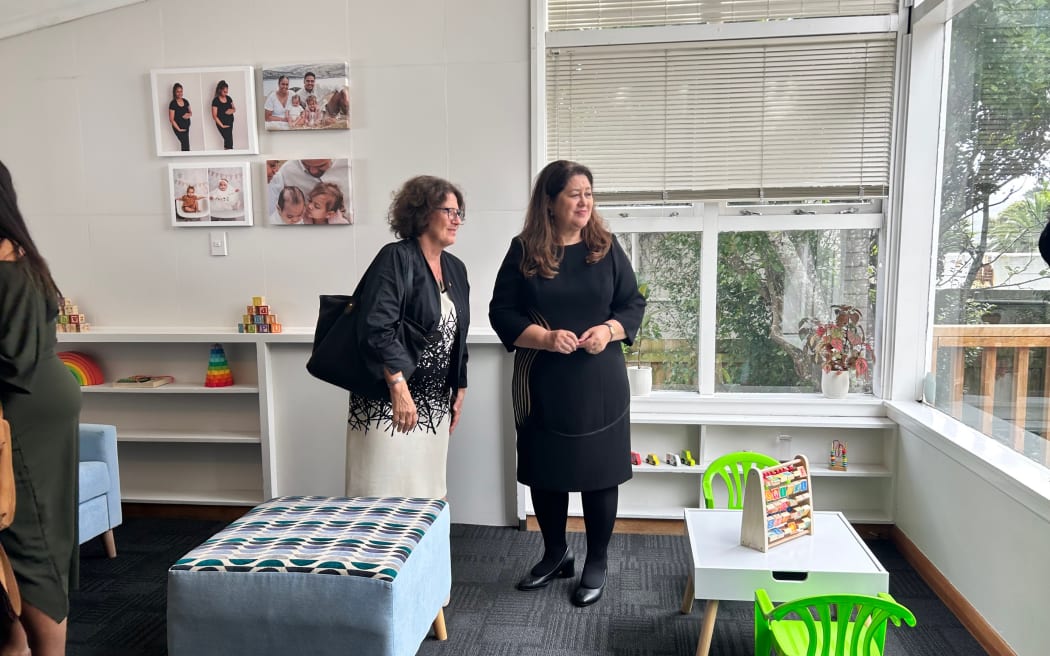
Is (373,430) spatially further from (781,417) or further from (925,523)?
(925,523)

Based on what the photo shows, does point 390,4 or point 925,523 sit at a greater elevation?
point 390,4

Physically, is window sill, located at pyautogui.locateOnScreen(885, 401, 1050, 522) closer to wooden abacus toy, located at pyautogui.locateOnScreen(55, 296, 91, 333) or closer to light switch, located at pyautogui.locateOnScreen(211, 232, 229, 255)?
light switch, located at pyautogui.locateOnScreen(211, 232, 229, 255)

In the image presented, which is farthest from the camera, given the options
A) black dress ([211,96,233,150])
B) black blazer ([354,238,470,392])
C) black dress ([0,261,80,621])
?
black dress ([211,96,233,150])

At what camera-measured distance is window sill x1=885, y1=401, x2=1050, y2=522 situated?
1.98 m

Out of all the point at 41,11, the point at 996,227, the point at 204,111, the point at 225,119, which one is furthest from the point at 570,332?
the point at 41,11

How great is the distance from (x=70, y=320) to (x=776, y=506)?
325 centimetres

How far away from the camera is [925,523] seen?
8.91 ft

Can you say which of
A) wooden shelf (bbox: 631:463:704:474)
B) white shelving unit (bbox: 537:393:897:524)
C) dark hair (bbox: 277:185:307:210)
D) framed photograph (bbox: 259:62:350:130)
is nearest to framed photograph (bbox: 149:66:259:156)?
framed photograph (bbox: 259:62:350:130)

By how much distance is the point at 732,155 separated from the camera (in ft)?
10.3

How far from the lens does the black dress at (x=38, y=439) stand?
5.34 ft

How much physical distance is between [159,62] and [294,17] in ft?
2.27

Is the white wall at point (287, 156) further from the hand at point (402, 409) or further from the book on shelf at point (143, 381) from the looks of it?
the hand at point (402, 409)

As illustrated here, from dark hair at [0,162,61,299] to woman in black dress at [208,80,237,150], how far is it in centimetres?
165

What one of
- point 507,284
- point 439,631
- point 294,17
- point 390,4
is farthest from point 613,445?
point 294,17
